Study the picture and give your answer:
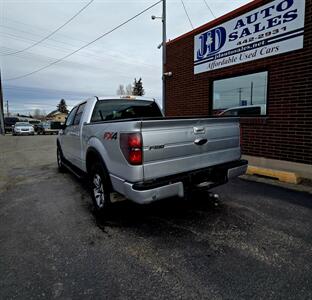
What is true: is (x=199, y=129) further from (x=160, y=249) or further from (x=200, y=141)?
(x=160, y=249)

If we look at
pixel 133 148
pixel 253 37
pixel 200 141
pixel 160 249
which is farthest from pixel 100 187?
pixel 253 37

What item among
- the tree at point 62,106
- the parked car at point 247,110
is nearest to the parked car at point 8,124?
the parked car at point 247,110

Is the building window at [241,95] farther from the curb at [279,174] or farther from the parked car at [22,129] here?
the parked car at [22,129]

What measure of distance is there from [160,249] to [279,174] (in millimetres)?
4255

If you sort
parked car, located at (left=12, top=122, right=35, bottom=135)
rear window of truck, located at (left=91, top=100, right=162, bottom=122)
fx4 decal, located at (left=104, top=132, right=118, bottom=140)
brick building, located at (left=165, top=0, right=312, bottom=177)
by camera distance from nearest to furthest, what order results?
fx4 decal, located at (left=104, top=132, right=118, bottom=140), rear window of truck, located at (left=91, top=100, right=162, bottom=122), brick building, located at (left=165, top=0, right=312, bottom=177), parked car, located at (left=12, top=122, right=35, bottom=135)

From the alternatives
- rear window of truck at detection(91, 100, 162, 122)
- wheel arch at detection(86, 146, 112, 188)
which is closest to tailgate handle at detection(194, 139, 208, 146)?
wheel arch at detection(86, 146, 112, 188)

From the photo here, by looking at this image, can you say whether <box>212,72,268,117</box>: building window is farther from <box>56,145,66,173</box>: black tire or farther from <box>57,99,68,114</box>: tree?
<box>57,99,68,114</box>: tree

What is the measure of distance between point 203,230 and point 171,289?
1.27 m

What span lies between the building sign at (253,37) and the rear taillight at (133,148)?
536 cm

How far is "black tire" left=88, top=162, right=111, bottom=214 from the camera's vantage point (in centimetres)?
359

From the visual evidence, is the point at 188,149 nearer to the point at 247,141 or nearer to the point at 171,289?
the point at 171,289

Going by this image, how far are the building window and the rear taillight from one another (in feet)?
17.4

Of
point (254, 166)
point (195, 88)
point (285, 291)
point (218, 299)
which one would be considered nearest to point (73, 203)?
point (218, 299)

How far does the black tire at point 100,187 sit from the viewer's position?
3.59 m
